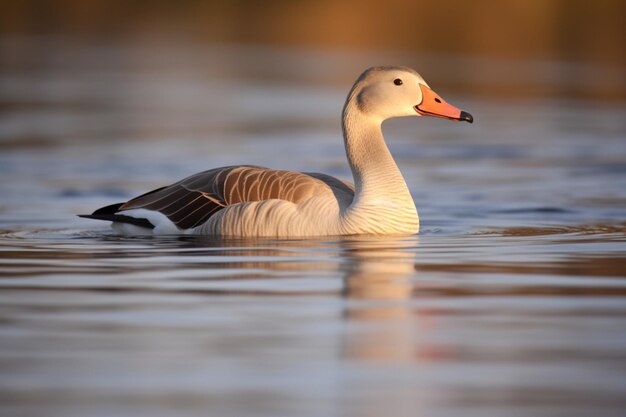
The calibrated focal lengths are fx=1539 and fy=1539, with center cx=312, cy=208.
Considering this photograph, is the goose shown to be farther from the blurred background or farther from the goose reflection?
the blurred background

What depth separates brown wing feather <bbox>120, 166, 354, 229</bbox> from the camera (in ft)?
43.7

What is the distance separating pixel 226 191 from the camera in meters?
13.7

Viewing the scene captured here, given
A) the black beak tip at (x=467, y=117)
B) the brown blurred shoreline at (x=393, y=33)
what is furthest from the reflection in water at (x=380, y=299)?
the brown blurred shoreline at (x=393, y=33)

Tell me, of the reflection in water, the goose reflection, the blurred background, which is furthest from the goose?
the blurred background

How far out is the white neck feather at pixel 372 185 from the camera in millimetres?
13297

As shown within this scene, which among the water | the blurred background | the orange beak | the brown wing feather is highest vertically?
the blurred background

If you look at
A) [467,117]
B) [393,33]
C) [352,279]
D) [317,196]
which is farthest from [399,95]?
[393,33]

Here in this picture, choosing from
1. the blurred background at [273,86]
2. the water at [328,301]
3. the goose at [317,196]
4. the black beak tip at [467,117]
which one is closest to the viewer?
the water at [328,301]

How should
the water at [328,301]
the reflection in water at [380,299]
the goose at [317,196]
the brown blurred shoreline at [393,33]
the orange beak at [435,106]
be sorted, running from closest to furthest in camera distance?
1. the water at [328,301]
2. the reflection in water at [380,299]
3. the goose at [317,196]
4. the orange beak at [435,106]
5. the brown blurred shoreline at [393,33]

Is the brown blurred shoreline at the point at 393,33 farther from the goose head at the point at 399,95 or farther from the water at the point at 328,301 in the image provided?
the goose head at the point at 399,95

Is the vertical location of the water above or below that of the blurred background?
below

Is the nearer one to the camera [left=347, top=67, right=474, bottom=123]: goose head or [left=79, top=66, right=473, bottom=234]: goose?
[left=79, top=66, right=473, bottom=234]: goose

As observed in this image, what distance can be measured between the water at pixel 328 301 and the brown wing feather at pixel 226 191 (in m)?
0.46

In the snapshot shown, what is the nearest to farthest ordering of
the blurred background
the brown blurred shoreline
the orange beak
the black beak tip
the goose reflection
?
the goose reflection
the black beak tip
the orange beak
the blurred background
the brown blurred shoreline
